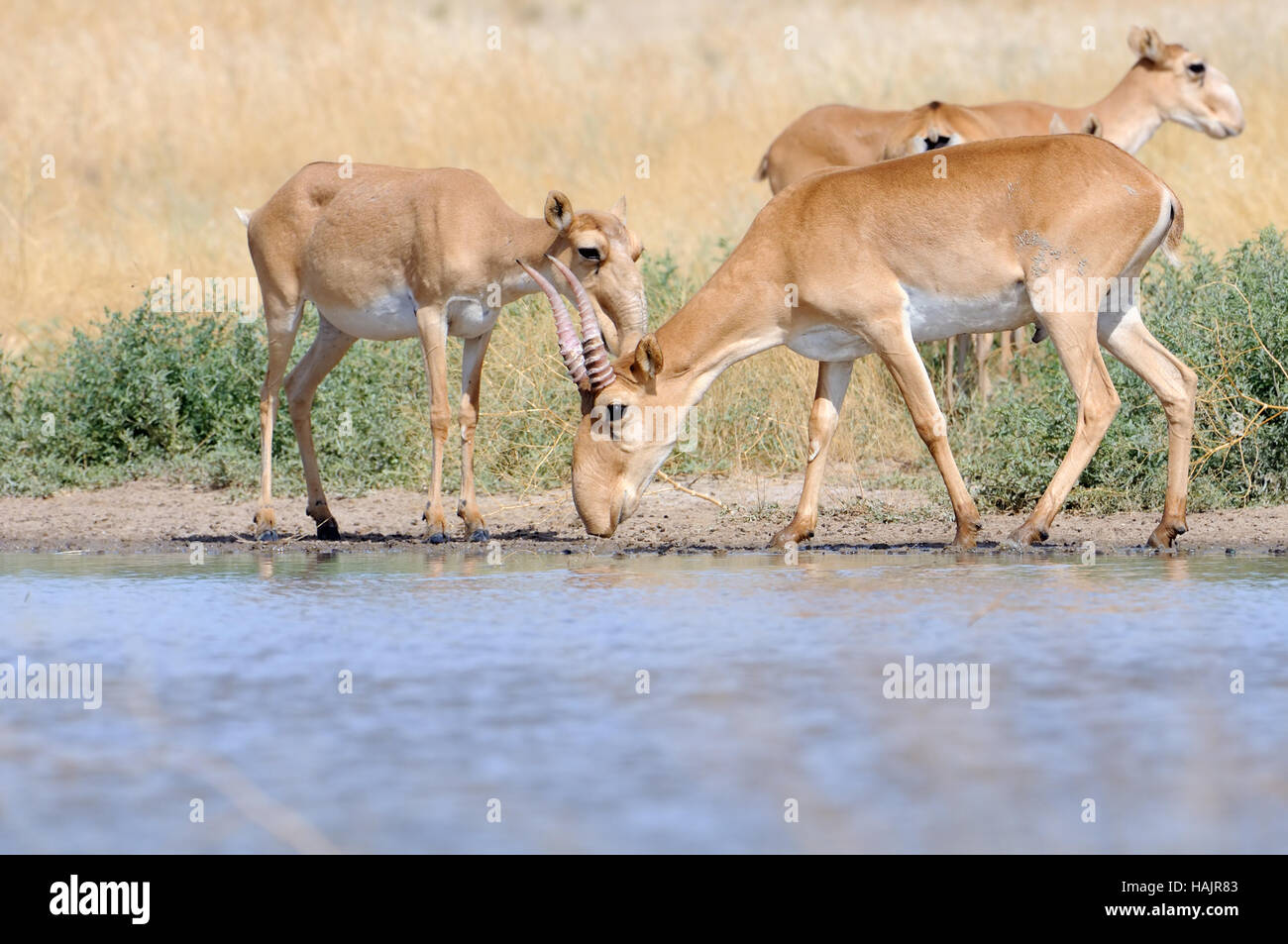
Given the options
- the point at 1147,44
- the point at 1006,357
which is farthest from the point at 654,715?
the point at 1147,44

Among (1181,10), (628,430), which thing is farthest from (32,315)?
(1181,10)

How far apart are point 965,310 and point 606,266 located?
1.84 meters

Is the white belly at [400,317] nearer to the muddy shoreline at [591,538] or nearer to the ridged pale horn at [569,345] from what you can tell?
the ridged pale horn at [569,345]

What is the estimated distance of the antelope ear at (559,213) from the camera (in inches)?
393

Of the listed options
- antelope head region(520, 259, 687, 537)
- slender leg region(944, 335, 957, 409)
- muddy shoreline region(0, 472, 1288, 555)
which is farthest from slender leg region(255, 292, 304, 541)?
slender leg region(944, 335, 957, 409)

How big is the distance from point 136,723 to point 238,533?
18.5 feet

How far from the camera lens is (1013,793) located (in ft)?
14.7

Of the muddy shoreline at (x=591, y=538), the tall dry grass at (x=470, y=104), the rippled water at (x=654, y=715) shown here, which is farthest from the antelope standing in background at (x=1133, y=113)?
the rippled water at (x=654, y=715)

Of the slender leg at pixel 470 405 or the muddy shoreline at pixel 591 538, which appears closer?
the muddy shoreline at pixel 591 538

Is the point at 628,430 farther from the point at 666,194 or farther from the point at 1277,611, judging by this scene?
the point at 666,194

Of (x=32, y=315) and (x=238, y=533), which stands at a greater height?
(x=32, y=315)

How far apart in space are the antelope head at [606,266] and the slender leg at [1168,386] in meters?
2.33

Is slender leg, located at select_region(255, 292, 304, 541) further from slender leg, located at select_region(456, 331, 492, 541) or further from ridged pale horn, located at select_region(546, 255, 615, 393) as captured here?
ridged pale horn, located at select_region(546, 255, 615, 393)
